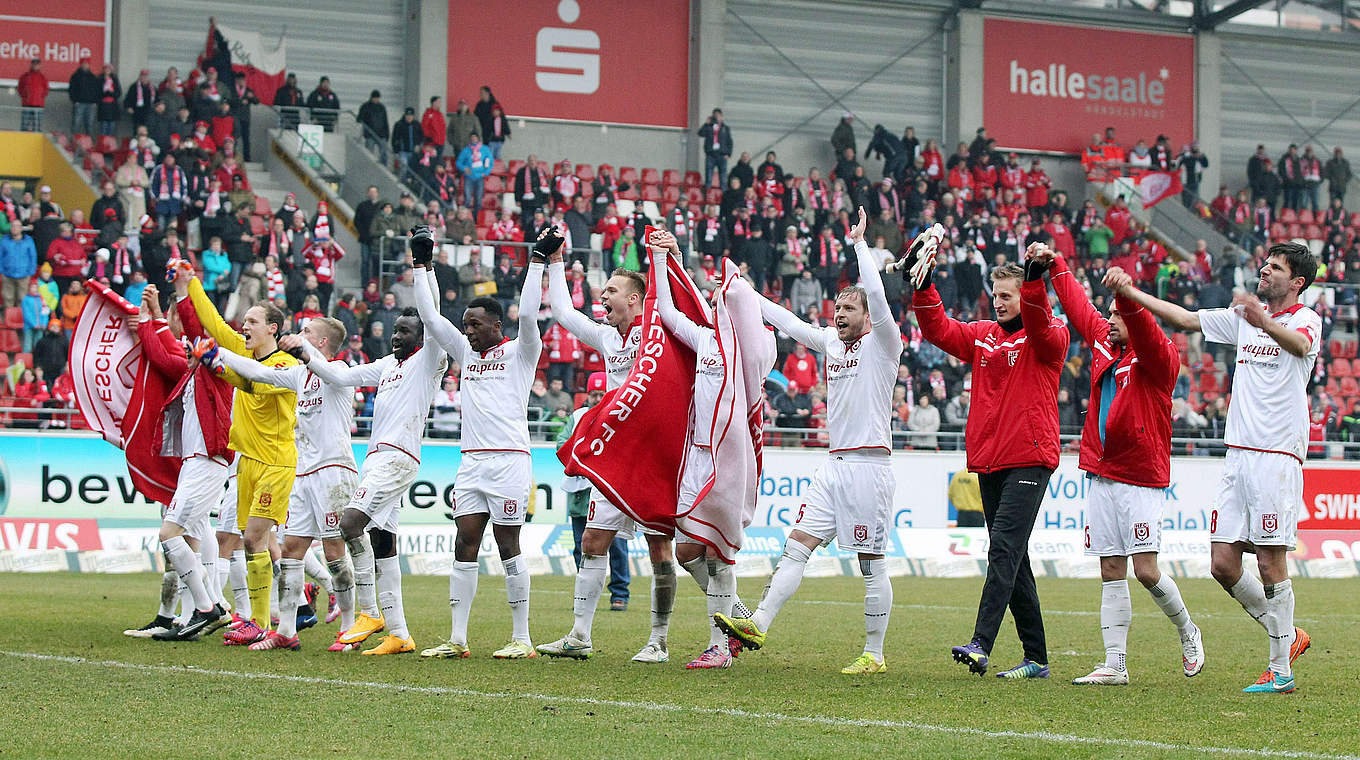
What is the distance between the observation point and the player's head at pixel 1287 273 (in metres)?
9.30

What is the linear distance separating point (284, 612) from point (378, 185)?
73.5ft

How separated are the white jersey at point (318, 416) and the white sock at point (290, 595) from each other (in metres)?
0.66

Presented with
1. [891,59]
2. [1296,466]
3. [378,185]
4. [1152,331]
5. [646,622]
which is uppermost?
[891,59]

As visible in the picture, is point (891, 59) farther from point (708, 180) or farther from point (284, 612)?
point (284, 612)

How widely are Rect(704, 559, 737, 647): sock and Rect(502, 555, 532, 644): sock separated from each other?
1.27m

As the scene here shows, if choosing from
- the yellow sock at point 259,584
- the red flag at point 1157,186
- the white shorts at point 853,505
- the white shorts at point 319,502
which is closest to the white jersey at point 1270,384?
the white shorts at point 853,505

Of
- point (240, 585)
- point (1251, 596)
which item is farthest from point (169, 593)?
point (1251, 596)

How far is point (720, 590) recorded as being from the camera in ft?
34.4

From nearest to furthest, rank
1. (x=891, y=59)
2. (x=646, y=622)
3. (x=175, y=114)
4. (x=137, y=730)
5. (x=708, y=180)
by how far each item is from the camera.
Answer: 1. (x=137, y=730)
2. (x=646, y=622)
3. (x=175, y=114)
4. (x=708, y=180)
5. (x=891, y=59)

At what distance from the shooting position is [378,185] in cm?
3262

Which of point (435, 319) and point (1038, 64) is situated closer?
point (435, 319)

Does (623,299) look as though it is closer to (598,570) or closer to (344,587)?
(598,570)

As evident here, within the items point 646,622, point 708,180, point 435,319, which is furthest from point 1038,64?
point 435,319

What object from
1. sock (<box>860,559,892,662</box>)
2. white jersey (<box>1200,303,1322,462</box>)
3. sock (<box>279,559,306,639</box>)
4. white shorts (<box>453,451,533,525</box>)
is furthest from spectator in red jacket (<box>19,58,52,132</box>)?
white jersey (<box>1200,303,1322,462</box>)
